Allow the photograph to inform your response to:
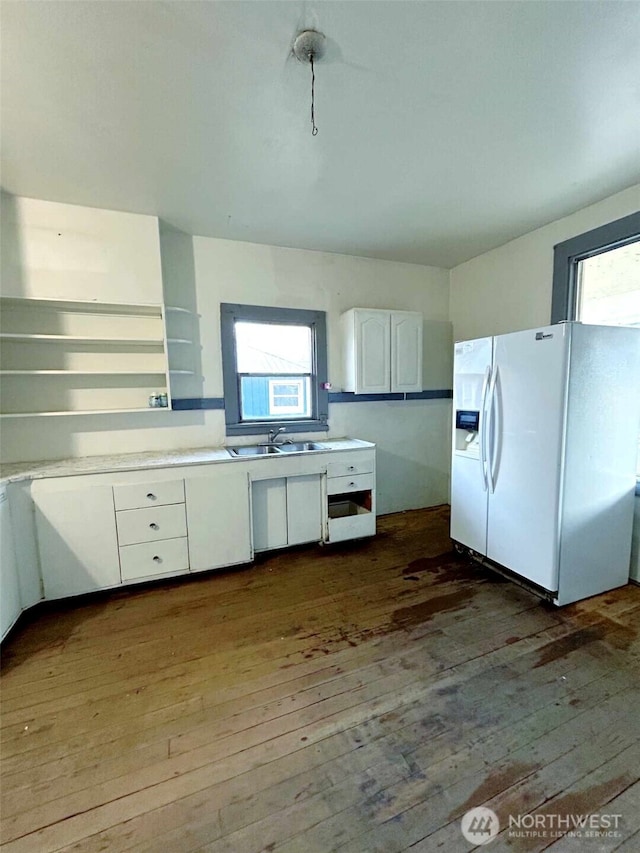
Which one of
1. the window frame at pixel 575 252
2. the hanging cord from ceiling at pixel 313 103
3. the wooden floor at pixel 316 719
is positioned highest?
the hanging cord from ceiling at pixel 313 103

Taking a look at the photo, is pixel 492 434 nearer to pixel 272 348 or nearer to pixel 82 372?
pixel 272 348

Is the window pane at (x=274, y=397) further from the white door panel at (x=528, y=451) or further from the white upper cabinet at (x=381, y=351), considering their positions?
the white door panel at (x=528, y=451)

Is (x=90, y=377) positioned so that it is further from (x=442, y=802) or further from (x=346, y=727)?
(x=442, y=802)

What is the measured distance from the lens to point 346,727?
1451mm

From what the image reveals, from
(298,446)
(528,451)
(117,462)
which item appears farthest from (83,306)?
(528,451)

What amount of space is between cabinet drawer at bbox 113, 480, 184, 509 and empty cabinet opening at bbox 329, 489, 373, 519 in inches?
54.1

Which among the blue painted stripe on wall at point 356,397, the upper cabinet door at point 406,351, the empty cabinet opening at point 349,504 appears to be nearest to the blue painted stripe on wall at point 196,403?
the blue painted stripe on wall at point 356,397

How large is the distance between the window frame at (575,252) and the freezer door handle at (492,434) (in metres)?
1.00

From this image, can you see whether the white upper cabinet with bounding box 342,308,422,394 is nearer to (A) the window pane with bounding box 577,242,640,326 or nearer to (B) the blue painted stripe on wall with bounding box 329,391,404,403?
(B) the blue painted stripe on wall with bounding box 329,391,404,403

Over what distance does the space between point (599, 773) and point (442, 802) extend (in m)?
0.59

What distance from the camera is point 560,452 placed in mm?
2090

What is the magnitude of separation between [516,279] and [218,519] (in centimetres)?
331

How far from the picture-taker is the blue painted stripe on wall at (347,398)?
306 centimetres

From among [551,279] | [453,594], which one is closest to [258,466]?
[453,594]
